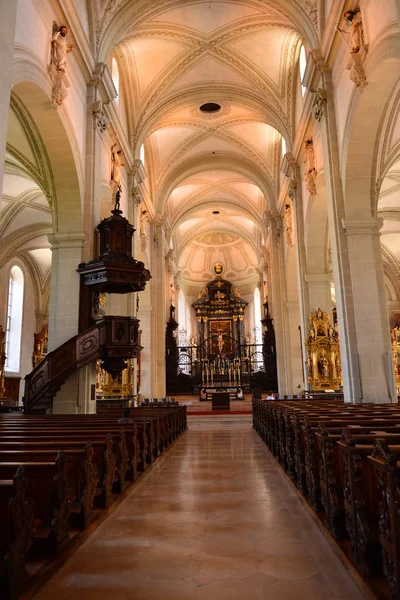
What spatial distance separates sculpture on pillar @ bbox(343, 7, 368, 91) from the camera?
26.7ft

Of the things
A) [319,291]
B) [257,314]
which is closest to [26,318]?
[319,291]

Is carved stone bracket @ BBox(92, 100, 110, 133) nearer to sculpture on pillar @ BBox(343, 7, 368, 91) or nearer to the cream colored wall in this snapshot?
sculpture on pillar @ BBox(343, 7, 368, 91)

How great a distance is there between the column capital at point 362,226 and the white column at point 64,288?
18.6 feet

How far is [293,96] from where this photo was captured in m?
14.8

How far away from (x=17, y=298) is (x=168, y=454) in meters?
15.9

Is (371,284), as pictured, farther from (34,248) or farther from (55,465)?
(34,248)

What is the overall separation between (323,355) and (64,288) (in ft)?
24.1

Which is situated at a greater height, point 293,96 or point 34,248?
point 293,96

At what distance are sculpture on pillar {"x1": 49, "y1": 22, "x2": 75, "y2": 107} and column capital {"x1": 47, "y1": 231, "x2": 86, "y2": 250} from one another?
8.48 ft

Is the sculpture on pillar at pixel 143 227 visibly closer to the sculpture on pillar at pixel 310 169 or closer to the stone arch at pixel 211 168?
the stone arch at pixel 211 168

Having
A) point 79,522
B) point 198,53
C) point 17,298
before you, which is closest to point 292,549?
point 79,522

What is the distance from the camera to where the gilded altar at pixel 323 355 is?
12.9 metres

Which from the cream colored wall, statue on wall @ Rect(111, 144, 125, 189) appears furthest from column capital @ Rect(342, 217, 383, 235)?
the cream colored wall

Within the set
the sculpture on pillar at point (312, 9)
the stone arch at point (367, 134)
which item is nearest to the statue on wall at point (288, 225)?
the sculpture on pillar at point (312, 9)
